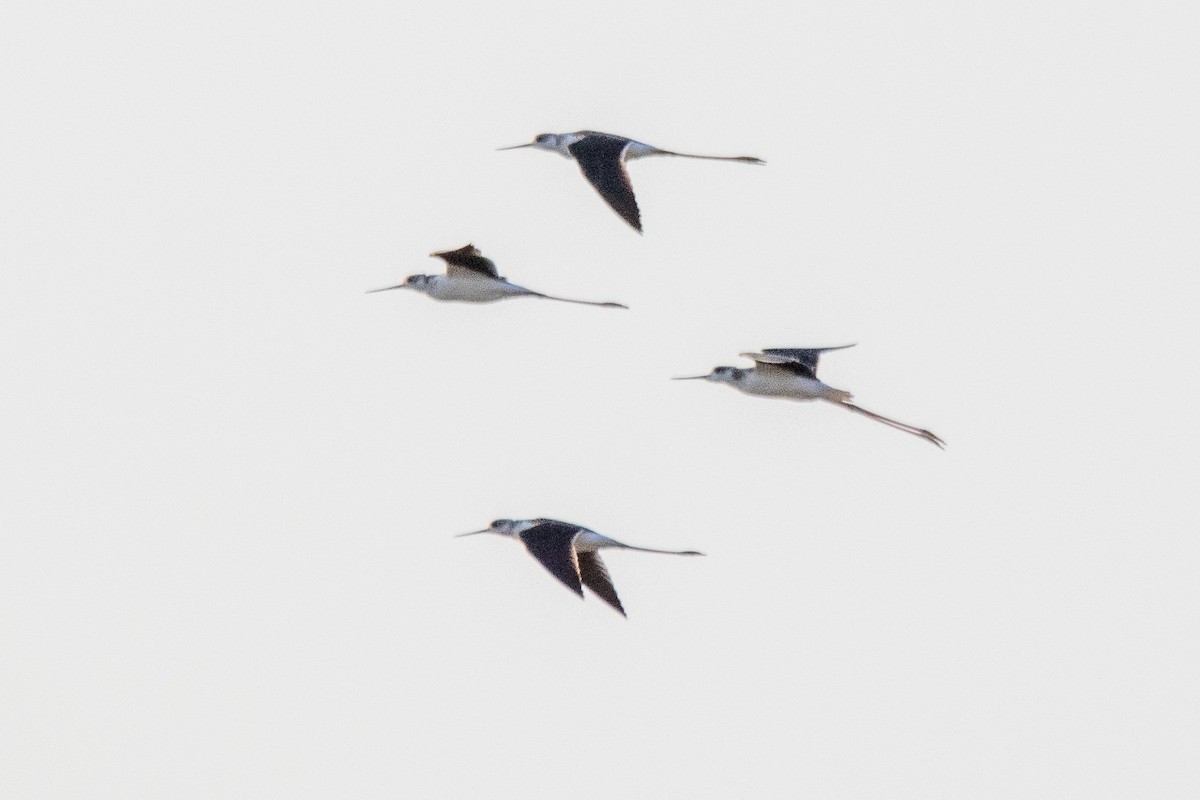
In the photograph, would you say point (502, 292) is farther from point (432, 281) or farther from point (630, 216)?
point (630, 216)

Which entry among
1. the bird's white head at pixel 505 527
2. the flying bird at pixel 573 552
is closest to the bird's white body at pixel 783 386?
the flying bird at pixel 573 552

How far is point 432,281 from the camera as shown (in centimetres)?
1298

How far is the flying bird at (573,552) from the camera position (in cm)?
1144

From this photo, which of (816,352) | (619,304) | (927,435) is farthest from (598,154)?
(927,435)

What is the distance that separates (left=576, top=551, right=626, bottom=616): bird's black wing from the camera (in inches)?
487

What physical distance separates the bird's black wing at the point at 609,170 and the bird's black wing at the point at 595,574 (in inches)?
92.1

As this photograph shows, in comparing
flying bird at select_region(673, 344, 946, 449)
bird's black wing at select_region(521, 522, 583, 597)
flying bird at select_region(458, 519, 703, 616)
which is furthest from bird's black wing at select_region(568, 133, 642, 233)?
bird's black wing at select_region(521, 522, 583, 597)

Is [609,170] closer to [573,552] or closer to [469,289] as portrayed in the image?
[469,289]

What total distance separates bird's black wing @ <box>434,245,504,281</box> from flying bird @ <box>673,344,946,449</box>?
1626 millimetres

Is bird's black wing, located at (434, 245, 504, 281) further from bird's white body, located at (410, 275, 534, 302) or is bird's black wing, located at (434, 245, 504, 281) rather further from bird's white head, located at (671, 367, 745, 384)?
bird's white head, located at (671, 367, 745, 384)

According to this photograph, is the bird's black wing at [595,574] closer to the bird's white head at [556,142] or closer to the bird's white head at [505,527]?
the bird's white head at [505,527]

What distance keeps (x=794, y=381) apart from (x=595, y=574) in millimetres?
1741

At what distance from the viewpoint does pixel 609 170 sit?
11656 millimetres

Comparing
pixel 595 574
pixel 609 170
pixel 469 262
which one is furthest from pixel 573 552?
pixel 609 170
